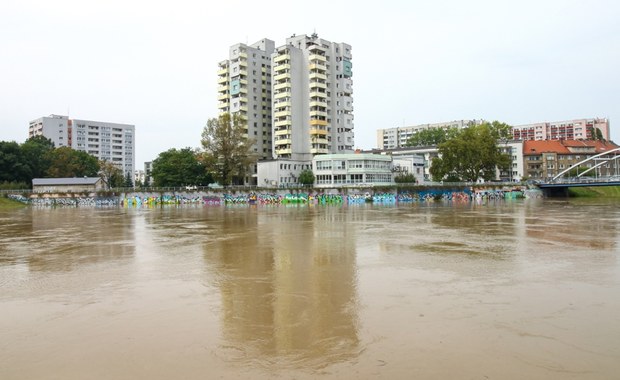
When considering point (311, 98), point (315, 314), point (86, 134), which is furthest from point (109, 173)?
point (315, 314)

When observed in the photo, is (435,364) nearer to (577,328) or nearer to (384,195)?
(577,328)

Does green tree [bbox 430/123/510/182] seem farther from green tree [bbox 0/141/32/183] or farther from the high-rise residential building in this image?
the high-rise residential building

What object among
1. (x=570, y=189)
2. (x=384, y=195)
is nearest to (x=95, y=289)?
(x=384, y=195)

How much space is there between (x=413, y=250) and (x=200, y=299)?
11.4m

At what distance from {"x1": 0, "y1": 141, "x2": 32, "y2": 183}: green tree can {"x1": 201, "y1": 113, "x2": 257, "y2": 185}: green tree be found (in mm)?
40118

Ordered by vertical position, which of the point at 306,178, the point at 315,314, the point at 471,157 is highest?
the point at 471,157

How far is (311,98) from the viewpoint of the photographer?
365ft

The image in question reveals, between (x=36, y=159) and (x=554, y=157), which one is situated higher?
(x=554, y=157)

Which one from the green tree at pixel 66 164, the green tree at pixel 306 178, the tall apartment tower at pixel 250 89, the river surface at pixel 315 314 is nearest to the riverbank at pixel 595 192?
the green tree at pixel 306 178

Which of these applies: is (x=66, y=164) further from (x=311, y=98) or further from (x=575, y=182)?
(x=575, y=182)

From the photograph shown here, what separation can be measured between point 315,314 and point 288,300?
1.46 m

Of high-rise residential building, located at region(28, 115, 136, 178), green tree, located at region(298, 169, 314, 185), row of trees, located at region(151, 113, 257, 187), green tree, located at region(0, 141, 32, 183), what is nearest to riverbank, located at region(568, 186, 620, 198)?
green tree, located at region(298, 169, 314, 185)

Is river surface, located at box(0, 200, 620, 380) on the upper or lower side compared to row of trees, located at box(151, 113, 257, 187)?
lower

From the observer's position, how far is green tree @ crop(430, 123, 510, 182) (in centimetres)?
9694
